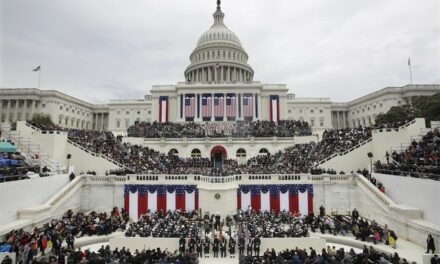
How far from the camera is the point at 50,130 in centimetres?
3641

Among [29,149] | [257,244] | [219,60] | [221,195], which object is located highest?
[219,60]

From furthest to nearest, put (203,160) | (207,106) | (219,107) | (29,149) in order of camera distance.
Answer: (207,106) → (219,107) → (203,160) → (29,149)

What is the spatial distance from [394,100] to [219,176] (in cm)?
7987

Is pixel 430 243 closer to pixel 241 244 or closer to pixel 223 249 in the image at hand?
pixel 241 244

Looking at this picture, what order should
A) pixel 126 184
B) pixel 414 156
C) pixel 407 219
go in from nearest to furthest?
pixel 407 219 → pixel 414 156 → pixel 126 184

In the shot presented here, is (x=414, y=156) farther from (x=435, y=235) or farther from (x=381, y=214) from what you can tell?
(x=435, y=235)

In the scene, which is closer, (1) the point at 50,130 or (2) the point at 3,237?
(2) the point at 3,237

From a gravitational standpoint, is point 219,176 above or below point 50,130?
below

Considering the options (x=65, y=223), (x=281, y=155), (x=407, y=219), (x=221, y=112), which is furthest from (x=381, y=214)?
(x=221, y=112)

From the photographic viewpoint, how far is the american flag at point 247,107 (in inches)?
2749

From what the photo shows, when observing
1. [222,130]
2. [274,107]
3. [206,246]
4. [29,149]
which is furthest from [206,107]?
[206,246]

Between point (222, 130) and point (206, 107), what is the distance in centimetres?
1680

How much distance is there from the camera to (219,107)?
70.1 m

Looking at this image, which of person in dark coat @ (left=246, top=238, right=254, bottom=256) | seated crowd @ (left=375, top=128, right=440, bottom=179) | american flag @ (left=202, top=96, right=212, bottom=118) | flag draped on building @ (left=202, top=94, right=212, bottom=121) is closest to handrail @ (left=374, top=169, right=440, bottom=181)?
seated crowd @ (left=375, top=128, right=440, bottom=179)
